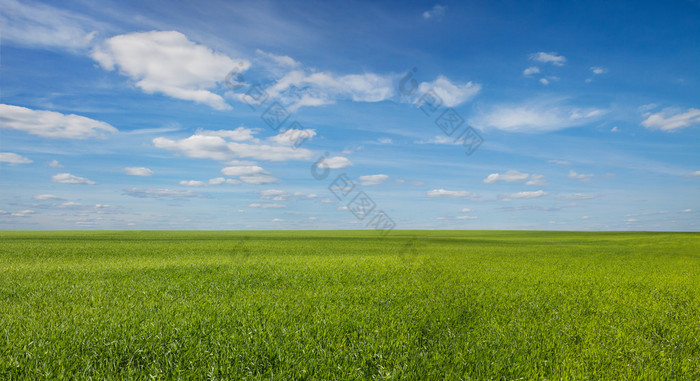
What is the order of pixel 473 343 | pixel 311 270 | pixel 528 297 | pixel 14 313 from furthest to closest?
pixel 311 270 → pixel 528 297 → pixel 14 313 → pixel 473 343

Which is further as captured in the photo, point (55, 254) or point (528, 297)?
point (55, 254)

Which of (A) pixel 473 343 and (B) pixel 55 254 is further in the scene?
(B) pixel 55 254

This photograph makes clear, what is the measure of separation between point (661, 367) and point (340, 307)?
20.3 ft

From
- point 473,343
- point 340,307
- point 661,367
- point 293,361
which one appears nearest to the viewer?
point 293,361

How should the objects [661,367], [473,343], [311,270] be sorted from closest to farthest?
[661,367] → [473,343] → [311,270]

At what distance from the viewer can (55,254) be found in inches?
933

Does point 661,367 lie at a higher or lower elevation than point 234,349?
lower

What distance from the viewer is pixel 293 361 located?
569cm

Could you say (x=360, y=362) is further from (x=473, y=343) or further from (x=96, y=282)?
(x=96, y=282)

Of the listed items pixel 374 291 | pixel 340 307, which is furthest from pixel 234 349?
pixel 374 291

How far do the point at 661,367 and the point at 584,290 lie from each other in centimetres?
655

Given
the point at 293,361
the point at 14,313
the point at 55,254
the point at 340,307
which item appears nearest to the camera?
the point at 293,361

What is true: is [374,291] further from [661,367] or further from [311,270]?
[661,367]

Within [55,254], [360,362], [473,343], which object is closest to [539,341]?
[473,343]
